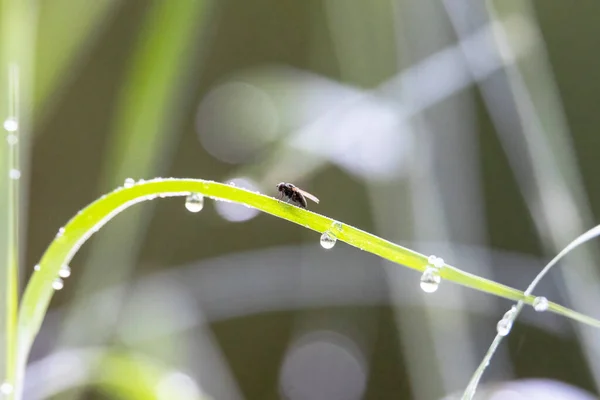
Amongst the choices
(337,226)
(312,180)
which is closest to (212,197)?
(337,226)

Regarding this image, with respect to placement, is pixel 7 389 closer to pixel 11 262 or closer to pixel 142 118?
pixel 11 262

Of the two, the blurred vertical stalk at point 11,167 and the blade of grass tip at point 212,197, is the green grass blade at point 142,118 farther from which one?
the blade of grass tip at point 212,197

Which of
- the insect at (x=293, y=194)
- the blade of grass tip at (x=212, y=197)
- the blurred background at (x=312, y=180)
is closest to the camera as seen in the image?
the blade of grass tip at (x=212, y=197)

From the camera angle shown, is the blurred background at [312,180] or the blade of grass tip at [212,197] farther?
the blurred background at [312,180]

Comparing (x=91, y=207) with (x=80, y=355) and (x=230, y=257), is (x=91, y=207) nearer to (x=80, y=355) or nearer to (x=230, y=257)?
(x=80, y=355)

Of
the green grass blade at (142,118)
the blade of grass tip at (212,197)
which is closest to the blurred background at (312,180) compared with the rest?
the green grass blade at (142,118)

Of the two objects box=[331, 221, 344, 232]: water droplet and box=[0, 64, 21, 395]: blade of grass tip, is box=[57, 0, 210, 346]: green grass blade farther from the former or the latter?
box=[331, 221, 344, 232]: water droplet
